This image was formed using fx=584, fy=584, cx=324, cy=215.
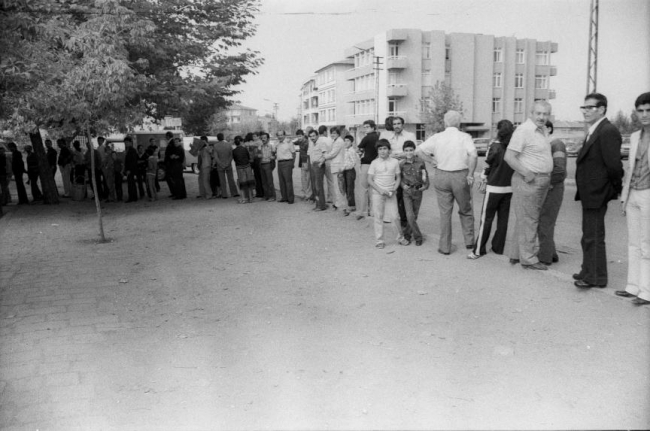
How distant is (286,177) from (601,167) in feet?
31.6

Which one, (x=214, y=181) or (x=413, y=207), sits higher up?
(x=413, y=207)

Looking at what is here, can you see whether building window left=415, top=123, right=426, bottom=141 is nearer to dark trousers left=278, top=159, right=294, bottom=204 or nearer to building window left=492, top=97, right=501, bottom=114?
building window left=492, top=97, right=501, bottom=114

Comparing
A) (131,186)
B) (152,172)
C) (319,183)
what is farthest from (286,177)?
(131,186)

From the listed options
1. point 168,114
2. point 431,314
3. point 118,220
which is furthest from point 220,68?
point 431,314

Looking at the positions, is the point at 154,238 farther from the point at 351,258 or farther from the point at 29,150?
the point at 29,150

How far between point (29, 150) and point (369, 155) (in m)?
11.4

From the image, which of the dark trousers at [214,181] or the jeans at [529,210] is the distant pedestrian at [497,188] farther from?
the dark trousers at [214,181]

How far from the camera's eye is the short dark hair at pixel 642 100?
4.91 meters

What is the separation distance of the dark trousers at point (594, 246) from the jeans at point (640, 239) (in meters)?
0.33

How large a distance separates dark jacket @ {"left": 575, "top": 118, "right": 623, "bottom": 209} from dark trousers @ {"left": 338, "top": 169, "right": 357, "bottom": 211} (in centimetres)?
656

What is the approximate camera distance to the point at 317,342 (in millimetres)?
4852

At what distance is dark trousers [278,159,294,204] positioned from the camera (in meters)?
14.4

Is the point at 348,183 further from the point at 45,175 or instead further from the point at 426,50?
the point at 426,50

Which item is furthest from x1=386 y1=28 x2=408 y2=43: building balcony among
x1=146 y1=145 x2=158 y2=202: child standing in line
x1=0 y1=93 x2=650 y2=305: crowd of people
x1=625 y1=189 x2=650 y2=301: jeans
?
x1=625 y1=189 x2=650 y2=301: jeans
